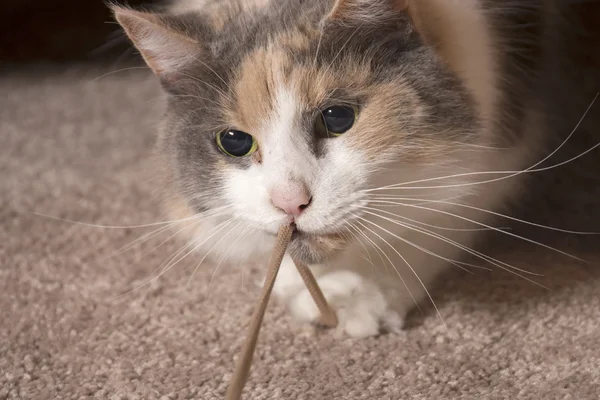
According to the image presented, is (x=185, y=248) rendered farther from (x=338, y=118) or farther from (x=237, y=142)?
(x=338, y=118)

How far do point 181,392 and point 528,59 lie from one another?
916 millimetres

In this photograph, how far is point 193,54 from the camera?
1.22 meters

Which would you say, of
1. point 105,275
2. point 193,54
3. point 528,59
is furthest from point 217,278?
point 528,59

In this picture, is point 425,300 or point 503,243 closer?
point 425,300

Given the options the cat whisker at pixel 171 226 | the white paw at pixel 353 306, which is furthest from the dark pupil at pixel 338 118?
the white paw at pixel 353 306

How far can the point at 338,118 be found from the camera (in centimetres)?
113

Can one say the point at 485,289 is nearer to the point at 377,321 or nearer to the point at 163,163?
the point at 377,321

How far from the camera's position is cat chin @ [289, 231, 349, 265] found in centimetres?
115

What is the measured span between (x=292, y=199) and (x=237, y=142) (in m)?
0.17

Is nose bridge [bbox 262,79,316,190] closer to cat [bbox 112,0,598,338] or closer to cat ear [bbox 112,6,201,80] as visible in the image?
cat [bbox 112,0,598,338]

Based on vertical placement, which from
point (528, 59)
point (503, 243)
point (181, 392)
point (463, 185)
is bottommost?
point (181, 392)

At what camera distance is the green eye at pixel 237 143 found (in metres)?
1.17

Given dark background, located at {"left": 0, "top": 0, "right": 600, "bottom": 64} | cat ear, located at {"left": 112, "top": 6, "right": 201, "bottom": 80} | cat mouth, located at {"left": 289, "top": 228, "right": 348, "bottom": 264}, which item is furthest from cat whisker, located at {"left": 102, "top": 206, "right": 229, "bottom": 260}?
dark background, located at {"left": 0, "top": 0, "right": 600, "bottom": 64}

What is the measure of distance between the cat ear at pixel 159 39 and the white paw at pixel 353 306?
0.46m
